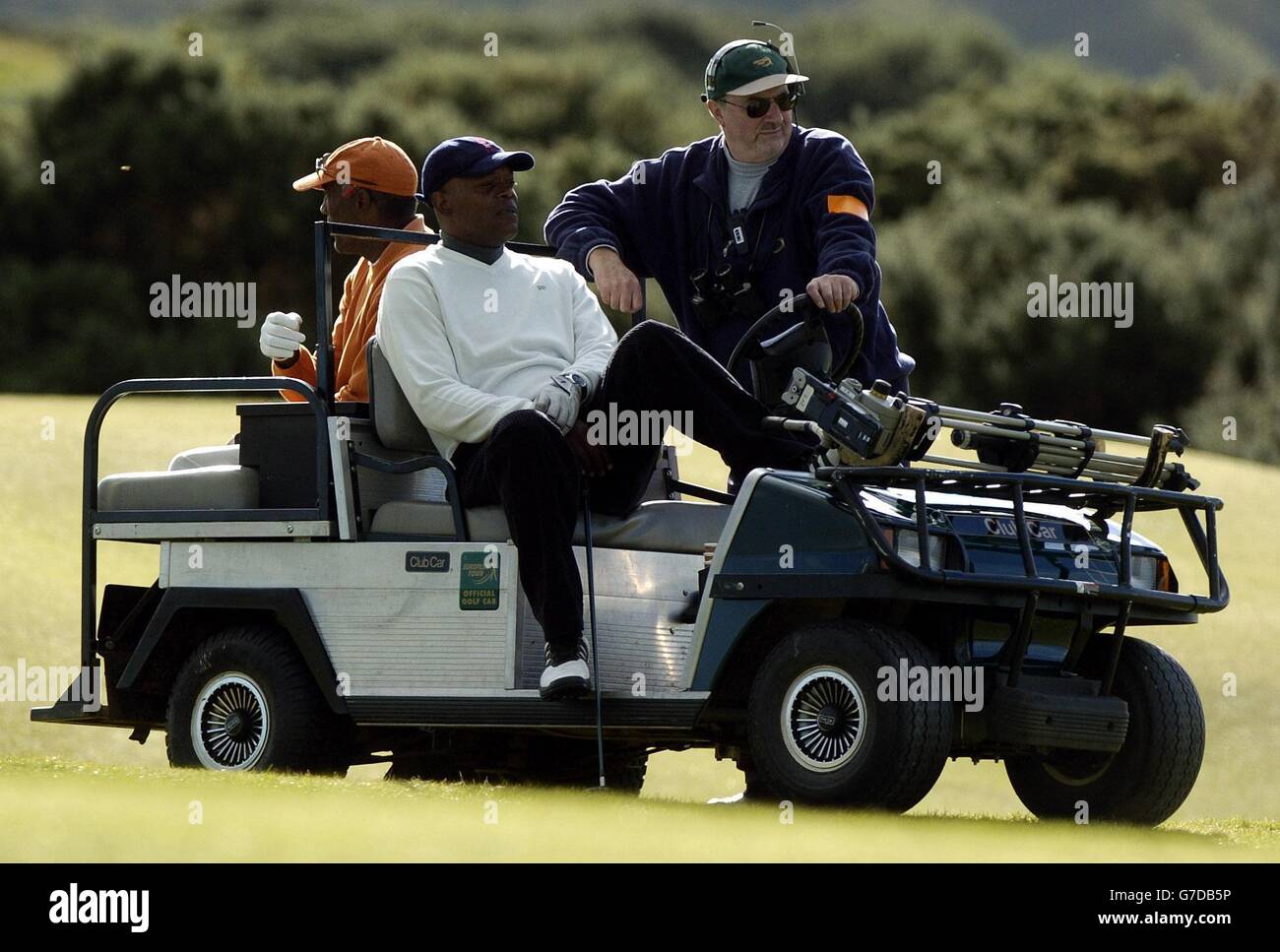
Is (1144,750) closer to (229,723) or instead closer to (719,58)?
(719,58)

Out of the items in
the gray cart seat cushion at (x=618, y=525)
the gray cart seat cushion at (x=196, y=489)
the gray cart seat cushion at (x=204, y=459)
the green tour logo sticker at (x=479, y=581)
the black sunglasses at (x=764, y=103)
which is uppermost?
the black sunglasses at (x=764, y=103)

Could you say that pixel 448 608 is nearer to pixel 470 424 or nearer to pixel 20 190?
pixel 470 424

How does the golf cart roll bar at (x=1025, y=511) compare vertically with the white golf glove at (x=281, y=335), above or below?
below

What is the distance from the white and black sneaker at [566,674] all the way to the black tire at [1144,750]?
1219mm

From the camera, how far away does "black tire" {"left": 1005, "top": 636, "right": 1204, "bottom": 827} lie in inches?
230

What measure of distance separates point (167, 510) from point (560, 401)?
56.3 inches

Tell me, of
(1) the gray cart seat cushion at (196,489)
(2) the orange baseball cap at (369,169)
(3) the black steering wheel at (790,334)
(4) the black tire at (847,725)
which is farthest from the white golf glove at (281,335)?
(4) the black tire at (847,725)

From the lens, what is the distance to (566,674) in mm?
5754

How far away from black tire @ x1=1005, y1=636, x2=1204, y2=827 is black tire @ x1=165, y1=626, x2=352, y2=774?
2.02 metres

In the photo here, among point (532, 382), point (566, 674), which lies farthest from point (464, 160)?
point (566, 674)

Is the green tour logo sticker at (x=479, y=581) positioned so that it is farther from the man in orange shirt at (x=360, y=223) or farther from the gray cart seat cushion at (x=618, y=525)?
the man in orange shirt at (x=360, y=223)

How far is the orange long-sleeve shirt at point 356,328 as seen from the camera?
6910 millimetres

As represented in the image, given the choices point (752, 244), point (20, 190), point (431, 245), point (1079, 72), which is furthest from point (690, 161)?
point (1079, 72)

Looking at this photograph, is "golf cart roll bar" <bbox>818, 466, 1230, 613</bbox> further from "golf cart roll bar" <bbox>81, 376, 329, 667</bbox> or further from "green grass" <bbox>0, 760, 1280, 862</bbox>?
"golf cart roll bar" <bbox>81, 376, 329, 667</bbox>
